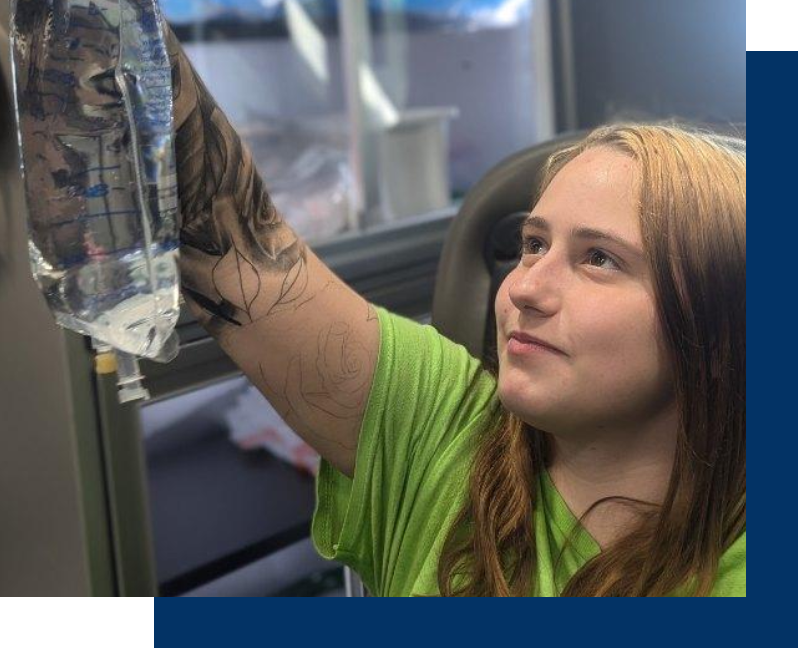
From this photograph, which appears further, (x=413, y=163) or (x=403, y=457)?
(x=413, y=163)

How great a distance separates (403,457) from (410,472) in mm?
19

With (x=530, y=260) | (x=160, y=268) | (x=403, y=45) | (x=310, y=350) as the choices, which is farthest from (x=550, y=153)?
(x=403, y=45)

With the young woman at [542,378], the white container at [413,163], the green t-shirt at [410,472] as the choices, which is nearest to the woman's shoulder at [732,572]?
the young woman at [542,378]

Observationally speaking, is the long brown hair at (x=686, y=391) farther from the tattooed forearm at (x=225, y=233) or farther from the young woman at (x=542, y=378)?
the tattooed forearm at (x=225, y=233)

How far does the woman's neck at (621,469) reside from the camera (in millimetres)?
861

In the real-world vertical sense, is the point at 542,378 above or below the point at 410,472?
above

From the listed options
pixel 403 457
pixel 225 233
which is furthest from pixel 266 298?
pixel 403 457

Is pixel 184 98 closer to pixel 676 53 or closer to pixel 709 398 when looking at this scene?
pixel 709 398

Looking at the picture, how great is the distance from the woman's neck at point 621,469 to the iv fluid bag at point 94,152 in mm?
406

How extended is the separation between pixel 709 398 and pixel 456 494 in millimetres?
251

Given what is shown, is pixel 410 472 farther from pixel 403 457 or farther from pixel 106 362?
pixel 106 362

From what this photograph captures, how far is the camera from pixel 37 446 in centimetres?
133

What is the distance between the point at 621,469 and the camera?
874 mm

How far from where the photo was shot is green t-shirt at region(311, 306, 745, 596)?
3.00 feet
